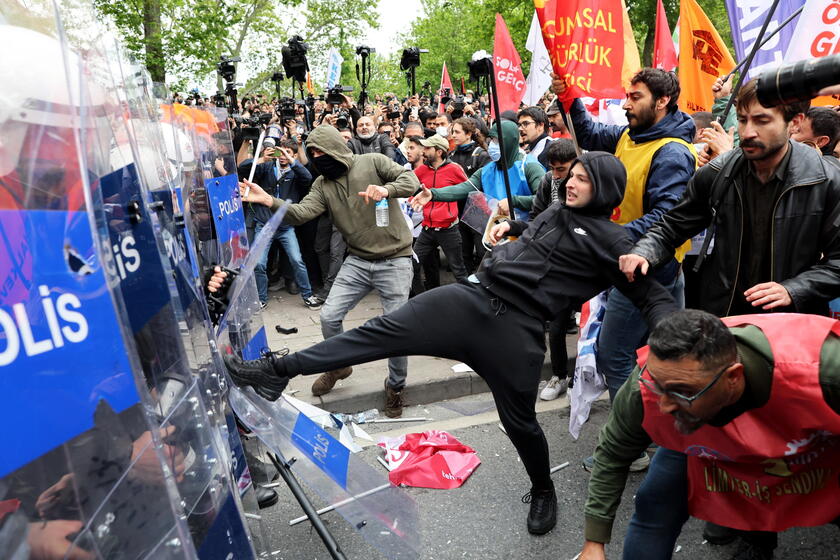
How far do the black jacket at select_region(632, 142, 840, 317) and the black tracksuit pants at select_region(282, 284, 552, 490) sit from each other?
648 mm

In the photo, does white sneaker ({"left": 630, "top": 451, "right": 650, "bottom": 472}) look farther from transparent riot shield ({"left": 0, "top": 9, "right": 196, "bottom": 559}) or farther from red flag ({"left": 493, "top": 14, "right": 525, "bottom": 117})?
red flag ({"left": 493, "top": 14, "right": 525, "bottom": 117})

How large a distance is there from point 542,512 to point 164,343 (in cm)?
216

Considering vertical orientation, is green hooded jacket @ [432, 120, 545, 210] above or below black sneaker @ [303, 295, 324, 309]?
above

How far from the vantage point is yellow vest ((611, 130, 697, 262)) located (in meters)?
3.34

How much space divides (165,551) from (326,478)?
1136mm

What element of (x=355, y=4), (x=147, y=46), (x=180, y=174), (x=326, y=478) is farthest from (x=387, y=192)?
(x=355, y=4)

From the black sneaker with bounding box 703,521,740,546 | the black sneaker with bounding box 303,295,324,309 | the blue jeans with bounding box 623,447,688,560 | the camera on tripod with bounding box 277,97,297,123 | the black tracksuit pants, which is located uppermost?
the camera on tripod with bounding box 277,97,297,123

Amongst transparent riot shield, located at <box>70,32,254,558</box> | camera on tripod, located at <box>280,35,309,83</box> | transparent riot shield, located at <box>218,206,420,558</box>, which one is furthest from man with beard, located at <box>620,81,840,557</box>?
camera on tripod, located at <box>280,35,309,83</box>

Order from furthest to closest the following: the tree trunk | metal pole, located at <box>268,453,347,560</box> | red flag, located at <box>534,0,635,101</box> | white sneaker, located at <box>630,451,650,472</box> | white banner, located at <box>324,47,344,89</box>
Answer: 1. the tree trunk
2. white banner, located at <box>324,47,344,89</box>
3. red flag, located at <box>534,0,635,101</box>
4. white sneaker, located at <box>630,451,650,472</box>
5. metal pole, located at <box>268,453,347,560</box>

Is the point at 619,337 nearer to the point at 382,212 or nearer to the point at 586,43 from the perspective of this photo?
the point at 382,212

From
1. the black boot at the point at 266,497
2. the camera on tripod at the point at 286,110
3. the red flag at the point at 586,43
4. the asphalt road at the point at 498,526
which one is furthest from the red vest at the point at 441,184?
the camera on tripod at the point at 286,110

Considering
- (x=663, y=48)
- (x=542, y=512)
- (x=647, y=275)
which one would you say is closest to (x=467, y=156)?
(x=663, y=48)

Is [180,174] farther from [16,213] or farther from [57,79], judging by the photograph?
[16,213]

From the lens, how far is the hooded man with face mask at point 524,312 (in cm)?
288
